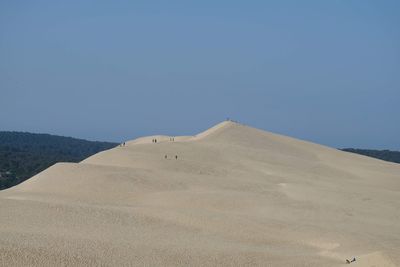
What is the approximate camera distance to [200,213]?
25.4 metres

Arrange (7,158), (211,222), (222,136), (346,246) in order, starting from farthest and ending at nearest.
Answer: (7,158)
(222,136)
(211,222)
(346,246)

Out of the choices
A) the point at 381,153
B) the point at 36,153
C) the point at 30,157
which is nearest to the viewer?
the point at 30,157

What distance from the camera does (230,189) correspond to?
108ft

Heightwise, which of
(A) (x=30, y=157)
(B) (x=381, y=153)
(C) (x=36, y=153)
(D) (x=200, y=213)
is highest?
(B) (x=381, y=153)

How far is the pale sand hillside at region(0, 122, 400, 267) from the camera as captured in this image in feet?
58.2

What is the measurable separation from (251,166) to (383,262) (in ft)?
85.7

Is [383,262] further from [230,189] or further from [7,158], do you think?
[7,158]

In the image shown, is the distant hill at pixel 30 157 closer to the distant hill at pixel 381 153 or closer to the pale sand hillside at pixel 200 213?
the pale sand hillside at pixel 200 213

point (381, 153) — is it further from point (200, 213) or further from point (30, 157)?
point (200, 213)

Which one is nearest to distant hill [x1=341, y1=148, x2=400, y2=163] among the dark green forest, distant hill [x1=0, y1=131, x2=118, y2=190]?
the dark green forest

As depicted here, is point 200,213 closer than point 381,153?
Yes

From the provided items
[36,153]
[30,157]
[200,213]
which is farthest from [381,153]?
[200,213]

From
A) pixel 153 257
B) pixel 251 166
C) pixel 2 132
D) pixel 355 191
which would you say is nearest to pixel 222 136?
pixel 251 166

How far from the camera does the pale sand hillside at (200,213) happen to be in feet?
58.2
